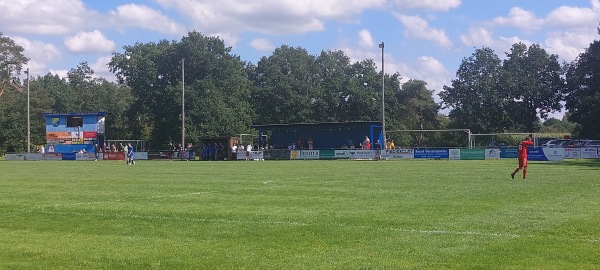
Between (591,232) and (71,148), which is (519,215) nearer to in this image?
(591,232)

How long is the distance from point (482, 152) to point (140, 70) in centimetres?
6154

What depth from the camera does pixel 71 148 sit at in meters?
74.8

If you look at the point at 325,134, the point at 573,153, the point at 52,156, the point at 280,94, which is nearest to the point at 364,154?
the point at 325,134

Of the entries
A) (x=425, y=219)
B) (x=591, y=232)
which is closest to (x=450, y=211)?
(x=425, y=219)

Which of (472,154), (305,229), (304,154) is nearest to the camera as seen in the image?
(305,229)

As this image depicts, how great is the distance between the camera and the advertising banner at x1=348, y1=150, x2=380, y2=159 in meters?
58.9

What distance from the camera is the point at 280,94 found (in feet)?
342

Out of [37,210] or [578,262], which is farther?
[37,210]

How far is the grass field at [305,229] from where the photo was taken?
9164 mm

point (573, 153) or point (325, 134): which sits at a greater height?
point (325, 134)

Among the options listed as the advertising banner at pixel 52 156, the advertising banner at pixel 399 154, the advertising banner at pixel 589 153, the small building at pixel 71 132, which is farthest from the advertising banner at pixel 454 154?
the advertising banner at pixel 52 156

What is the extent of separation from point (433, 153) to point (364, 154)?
6.25 m

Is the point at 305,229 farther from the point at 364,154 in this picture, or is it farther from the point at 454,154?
the point at 364,154

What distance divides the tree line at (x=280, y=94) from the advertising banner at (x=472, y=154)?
36.8m
